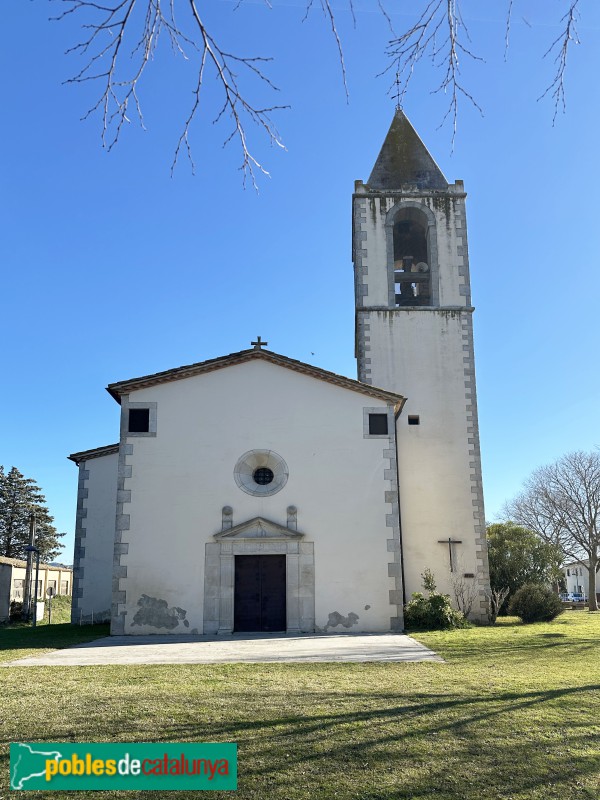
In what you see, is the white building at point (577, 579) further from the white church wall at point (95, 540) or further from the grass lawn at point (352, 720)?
the grass lawn at point (352, 720)

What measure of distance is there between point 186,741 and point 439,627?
522 inches

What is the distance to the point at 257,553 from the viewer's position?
1689cm

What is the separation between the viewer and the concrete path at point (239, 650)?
11047 millimetres

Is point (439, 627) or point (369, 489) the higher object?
point (369, 489)

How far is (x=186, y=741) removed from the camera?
5488mm

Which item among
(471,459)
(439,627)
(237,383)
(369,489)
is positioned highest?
(237,383)

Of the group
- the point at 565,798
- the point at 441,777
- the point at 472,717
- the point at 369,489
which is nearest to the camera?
the point at 565,798

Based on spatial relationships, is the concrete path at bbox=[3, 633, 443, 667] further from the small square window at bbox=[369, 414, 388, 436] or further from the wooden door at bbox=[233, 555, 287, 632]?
the small square window at bbox=[369, 414, 388, 436]

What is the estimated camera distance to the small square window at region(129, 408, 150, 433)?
17625 mm

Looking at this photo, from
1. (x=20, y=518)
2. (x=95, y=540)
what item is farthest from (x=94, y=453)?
(x=20, y=518)

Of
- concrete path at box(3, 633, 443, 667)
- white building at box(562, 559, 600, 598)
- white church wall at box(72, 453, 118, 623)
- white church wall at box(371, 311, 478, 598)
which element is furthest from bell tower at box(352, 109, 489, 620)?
white building at box(562, 559, 600, 598)

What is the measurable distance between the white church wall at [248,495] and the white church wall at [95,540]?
6.55 m

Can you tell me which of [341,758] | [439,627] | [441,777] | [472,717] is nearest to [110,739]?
[341,758]

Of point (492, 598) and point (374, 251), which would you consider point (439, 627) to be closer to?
point (492, 598)
